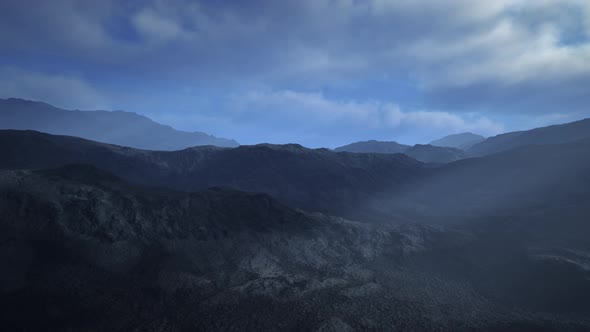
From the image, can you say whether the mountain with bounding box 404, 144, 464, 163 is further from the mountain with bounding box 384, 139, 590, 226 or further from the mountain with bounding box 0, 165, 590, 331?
the mountain with bounding box 0, 165, 590, 331

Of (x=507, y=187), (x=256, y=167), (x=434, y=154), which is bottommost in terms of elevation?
(x=507, y=187)

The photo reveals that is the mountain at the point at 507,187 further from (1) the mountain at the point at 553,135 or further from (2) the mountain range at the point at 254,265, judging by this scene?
(1) the mountain at the point at 553,135

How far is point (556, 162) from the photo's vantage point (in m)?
76.8

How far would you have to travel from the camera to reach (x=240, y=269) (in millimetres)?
30000

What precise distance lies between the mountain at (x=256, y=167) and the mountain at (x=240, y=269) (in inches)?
938

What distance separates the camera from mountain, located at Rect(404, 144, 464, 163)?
531ft

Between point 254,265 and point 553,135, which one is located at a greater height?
point 553,135

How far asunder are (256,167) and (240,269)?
60.4 meters

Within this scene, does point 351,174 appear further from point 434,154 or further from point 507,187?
point 434,154

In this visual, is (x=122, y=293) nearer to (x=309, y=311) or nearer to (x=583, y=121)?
(x=309, y=311)

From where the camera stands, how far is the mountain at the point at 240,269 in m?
23.2

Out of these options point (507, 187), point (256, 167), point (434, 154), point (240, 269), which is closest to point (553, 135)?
point (434, 154)

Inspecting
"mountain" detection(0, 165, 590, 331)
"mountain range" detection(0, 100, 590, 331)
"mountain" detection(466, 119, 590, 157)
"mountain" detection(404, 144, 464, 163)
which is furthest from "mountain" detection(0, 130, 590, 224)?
"mountain" detection(404, 144, 464, 163)

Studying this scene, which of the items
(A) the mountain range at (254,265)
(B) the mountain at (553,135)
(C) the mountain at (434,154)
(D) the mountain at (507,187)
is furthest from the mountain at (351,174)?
(C) the mountain at (434,154)
